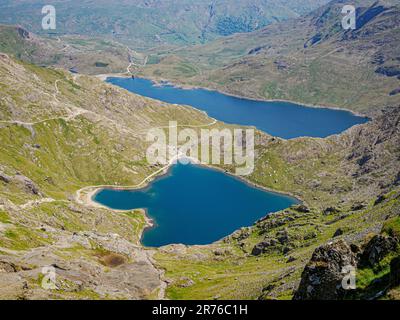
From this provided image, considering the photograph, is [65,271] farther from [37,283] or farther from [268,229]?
[268,229]

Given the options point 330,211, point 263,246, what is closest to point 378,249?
point 263,246

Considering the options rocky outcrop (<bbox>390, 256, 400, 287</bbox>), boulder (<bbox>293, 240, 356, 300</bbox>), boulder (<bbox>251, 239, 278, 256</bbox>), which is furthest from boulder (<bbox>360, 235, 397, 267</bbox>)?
boulder (<bbox>251, 239, 278, 256</bbox>)

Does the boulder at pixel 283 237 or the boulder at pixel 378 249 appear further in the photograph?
the boulder at pixel 283 237

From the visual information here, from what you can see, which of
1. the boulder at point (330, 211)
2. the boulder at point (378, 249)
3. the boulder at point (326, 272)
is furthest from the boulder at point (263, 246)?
the boulder at point (378, 249)

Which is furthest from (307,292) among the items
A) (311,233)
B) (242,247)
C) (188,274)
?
(242,247)

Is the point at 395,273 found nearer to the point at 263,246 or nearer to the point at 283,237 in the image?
the point at 283,237

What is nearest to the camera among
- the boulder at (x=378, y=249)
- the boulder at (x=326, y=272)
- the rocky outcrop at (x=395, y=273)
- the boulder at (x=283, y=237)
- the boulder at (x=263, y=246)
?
the rocky outcrop at (x=395, y=273)

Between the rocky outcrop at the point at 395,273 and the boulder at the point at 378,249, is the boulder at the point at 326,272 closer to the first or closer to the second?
the boulder at the point at 378,249
